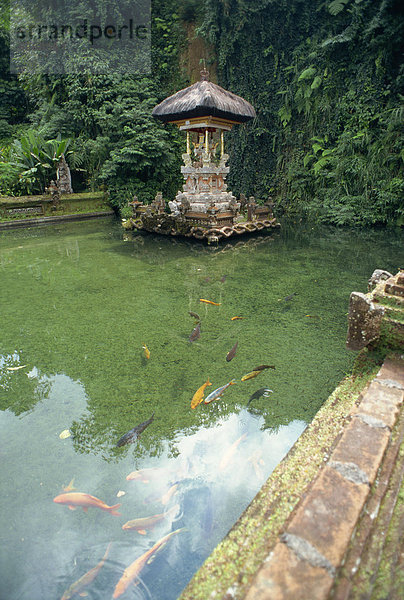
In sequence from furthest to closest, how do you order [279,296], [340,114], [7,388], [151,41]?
[151,41], [340,114], [279,296], [7,388]

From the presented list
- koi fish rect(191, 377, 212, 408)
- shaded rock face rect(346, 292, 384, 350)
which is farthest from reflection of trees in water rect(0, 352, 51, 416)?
shaded rock face rect(346, 292, 384, 350)

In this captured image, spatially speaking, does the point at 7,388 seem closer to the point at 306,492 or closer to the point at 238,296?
the point at 306,492

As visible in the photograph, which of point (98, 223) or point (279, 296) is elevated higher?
point (98, 223)

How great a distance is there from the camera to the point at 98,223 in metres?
9.74

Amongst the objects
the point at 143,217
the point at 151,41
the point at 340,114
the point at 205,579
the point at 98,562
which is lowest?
the point at 98,562

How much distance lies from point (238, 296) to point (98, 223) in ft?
22.5

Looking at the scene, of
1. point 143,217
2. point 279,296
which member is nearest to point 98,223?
point 143,217

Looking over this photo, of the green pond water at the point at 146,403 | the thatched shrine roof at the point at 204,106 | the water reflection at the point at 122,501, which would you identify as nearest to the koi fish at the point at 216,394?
the green pond water at the point at 146,403

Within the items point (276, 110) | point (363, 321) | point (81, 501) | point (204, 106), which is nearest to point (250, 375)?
point (363, 321)

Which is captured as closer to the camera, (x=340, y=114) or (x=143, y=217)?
(x=143, y=217)

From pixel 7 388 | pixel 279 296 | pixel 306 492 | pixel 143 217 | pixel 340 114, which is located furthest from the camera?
pixel 340 114

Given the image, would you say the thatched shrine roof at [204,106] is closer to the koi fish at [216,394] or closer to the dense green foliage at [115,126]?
the dense green foliage at [115,126]

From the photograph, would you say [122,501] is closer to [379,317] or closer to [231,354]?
[231,354]

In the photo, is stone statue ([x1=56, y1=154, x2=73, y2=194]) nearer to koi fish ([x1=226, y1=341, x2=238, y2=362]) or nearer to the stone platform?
koi fish ([x1=226, y1=341, x2=238, y2=362])
